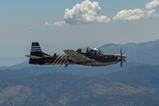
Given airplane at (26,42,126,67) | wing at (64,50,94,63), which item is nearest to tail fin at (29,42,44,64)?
airplane at (26,42,126,67)

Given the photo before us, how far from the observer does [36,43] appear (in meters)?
97.8

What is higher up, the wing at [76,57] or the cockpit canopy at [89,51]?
the cockpit canopy at [89,51]

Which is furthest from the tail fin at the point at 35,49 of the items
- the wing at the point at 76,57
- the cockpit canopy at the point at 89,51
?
the cockpit canopy at the point at 89,51

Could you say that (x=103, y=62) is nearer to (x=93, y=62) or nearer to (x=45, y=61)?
(x=93, y=62)

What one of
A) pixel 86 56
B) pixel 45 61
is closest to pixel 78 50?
pixel 86 56

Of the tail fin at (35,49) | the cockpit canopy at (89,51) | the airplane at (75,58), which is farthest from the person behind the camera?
the cockpit canopy at (89,51)

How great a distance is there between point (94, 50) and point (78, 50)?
6617mm

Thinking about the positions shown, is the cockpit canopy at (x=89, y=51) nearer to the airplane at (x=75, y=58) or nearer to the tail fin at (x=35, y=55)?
the airplane at (x=75, y=58)

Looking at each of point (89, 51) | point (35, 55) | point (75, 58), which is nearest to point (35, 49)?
point (35, 55)

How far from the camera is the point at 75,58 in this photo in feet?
319

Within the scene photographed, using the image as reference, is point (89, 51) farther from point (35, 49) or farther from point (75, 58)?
point (35, 49)

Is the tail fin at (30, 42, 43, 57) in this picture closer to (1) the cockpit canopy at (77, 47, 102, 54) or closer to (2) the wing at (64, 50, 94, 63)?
(2) the wing at (64, 50, 94, 63)

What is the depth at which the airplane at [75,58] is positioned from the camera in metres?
97.0

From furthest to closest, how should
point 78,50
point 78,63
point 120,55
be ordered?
point 120,55 < point 78,50 < point 78,63
